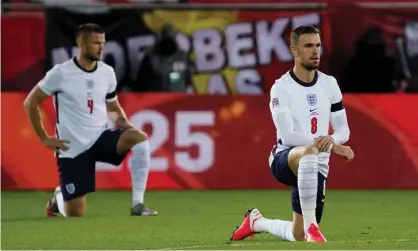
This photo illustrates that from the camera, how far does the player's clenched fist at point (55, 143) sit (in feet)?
43.4

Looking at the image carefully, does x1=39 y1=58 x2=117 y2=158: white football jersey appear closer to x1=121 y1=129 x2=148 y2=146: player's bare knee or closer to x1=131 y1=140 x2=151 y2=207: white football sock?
x1=121 y1=129 x2=148 y2=146: player's bare knee

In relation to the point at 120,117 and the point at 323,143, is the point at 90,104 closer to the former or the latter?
the point at 120,117

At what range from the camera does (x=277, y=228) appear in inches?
404

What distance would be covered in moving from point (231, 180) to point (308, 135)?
6.76 metres

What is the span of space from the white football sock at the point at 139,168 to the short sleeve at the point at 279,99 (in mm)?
3462

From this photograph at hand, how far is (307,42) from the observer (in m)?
10.0

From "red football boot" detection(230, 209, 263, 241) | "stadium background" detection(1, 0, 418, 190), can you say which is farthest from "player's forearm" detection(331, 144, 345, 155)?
"stadium background" detection(1, 0, 418, 190)

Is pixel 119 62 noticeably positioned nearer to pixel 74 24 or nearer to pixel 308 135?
pixel 74 24

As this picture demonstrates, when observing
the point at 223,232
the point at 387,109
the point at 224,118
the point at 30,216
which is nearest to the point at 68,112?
the point at 30,216

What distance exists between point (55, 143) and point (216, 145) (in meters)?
3.79

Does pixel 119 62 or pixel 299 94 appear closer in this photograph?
pixel 299 94

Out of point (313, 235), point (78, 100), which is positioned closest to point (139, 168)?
point (78, 100)

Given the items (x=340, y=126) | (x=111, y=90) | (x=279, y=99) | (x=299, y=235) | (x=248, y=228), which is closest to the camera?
(x=279, y=99)

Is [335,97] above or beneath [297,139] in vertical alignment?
above
